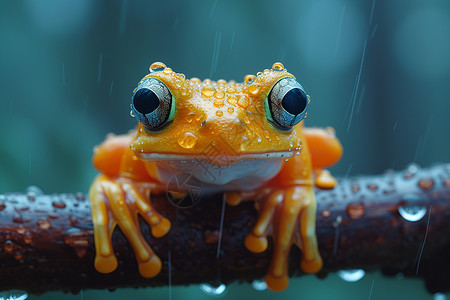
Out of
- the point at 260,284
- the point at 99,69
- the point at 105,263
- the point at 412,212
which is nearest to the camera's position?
the point at 105,263

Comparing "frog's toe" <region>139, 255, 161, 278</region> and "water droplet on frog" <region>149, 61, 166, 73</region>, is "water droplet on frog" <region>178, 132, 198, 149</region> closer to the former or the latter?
"water droplet on frog" <region>149, 61, 166, 73</region>

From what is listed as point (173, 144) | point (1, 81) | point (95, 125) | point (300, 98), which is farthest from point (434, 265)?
point (1, 81)

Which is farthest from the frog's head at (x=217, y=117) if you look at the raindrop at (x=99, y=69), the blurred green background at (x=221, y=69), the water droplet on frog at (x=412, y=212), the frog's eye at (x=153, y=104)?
the raindrop at (x=99, y=69)

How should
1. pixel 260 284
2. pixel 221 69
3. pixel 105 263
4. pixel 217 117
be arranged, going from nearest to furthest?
pixel 217 117, pixel 105 263, pixel 260 284, pixel 221 69

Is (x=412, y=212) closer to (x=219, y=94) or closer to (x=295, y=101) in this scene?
(x=295, y=101)

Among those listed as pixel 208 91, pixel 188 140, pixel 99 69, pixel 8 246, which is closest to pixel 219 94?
pixel 208 91

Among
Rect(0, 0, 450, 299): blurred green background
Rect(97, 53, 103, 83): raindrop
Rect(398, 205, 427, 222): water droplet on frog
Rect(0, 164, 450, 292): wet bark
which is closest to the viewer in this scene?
Rect(0, 164, 450, 292): wet bark

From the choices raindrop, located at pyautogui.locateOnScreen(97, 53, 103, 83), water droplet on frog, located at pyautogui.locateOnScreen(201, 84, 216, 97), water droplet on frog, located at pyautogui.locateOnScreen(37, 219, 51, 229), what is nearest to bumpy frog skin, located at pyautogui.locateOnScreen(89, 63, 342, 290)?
water droplet on frog, located at pyautogui.locateOnScreen(201, 84, 216, 97)

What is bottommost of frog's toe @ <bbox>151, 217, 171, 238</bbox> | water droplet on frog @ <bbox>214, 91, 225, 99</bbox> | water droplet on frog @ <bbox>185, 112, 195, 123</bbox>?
frog's toe @ <bbox>151, 217, 171, 238</bbox>
